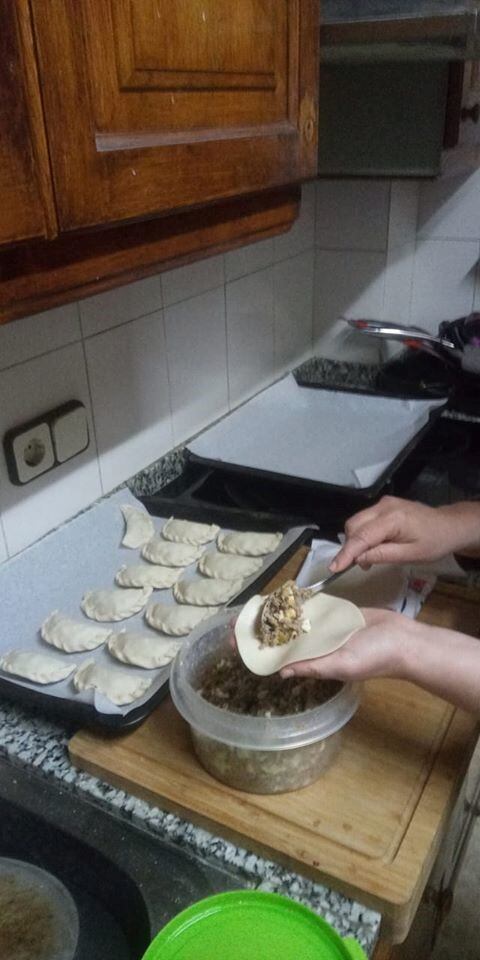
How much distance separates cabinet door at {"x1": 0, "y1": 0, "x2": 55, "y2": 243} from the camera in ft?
1.35

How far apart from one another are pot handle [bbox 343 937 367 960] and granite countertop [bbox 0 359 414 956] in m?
0.03

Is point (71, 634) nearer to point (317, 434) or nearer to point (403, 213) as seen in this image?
point (317, 434)

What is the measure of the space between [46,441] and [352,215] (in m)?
0.96

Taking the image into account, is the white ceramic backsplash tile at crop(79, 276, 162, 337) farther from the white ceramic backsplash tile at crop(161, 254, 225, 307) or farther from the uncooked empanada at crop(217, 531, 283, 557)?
the uncooked empanada at crop(217, 531, 283, 557)

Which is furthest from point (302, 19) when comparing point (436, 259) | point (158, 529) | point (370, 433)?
point (436, 259)

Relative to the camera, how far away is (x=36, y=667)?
29.0 inches

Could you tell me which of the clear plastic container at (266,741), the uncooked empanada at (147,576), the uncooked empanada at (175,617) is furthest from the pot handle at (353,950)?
the uncooked empanada at (147,576)

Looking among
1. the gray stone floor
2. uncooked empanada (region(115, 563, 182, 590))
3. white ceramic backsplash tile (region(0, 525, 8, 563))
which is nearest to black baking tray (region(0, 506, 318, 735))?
uncooked empanada (region(115, 563, 182, 590))

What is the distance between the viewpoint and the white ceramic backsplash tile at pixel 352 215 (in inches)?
59.4

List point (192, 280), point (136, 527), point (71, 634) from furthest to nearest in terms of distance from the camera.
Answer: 1. point (192, 280)
2. point (136, 527)
3. point (71, 634)

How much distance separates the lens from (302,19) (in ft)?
2.29

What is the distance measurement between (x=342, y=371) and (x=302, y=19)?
104 centimetres

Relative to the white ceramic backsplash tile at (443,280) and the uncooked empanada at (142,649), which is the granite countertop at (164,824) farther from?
the white ceramic backsplash tile at (443,280)

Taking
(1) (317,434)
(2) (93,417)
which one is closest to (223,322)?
(1) (317,434)
